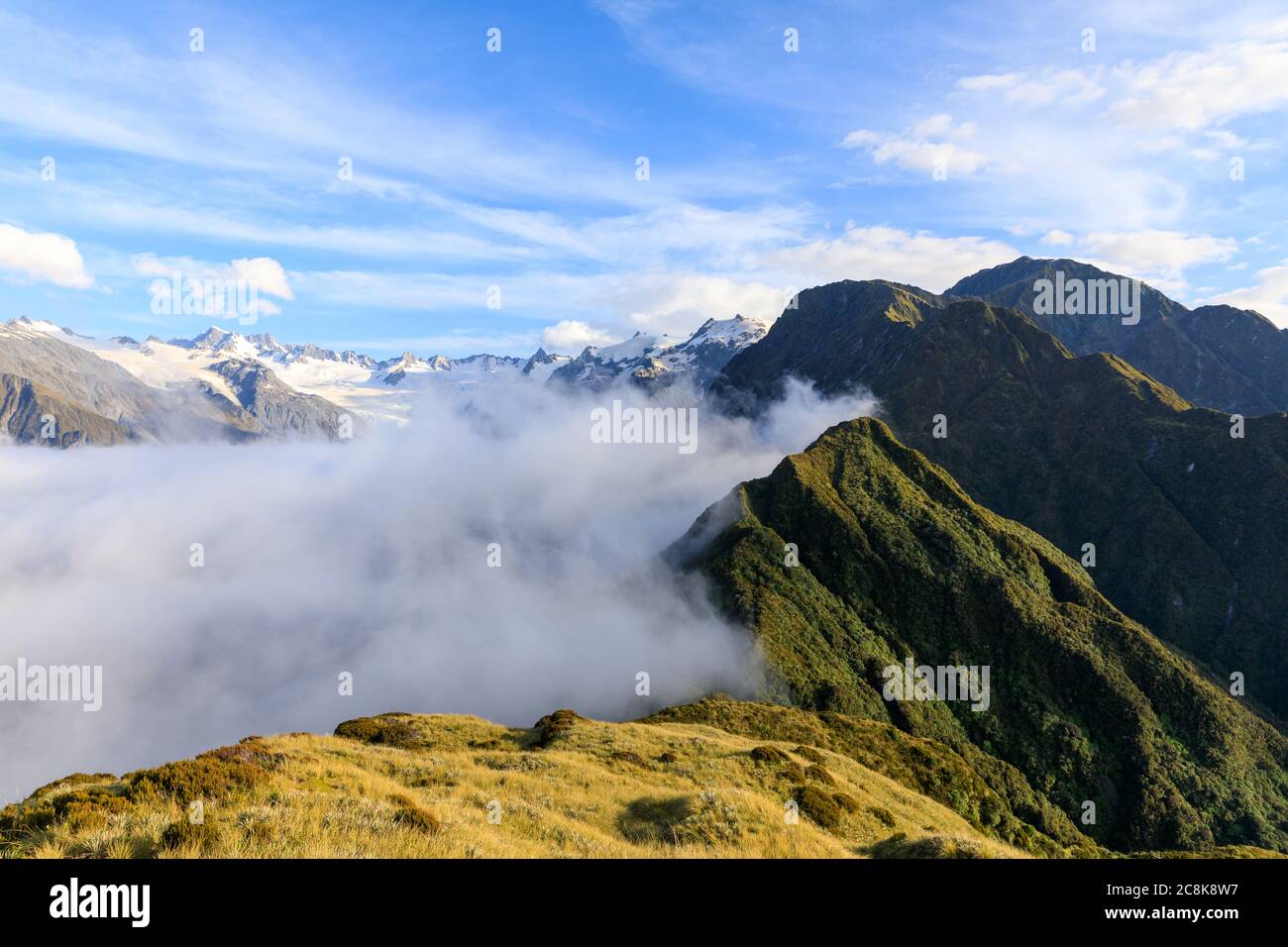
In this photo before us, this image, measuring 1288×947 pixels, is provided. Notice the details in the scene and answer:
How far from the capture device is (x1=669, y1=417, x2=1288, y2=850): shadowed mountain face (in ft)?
482

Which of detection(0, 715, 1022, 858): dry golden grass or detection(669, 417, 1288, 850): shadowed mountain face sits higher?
detection(0, 715, 1022, 858): dry golden grass

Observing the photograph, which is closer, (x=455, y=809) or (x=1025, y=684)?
(x=455, y=809)

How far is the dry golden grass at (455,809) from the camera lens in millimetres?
14664

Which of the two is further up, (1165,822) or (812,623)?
(812,623)

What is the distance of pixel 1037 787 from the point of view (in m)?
149

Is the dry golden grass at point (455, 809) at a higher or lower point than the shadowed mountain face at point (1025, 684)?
higher

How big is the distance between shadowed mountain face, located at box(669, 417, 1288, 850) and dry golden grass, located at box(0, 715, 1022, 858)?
112 metres

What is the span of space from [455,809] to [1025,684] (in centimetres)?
19447

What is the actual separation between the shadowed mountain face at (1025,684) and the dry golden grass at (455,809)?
366ft

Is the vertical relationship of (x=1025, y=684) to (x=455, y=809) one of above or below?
below

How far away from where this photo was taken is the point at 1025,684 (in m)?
171
